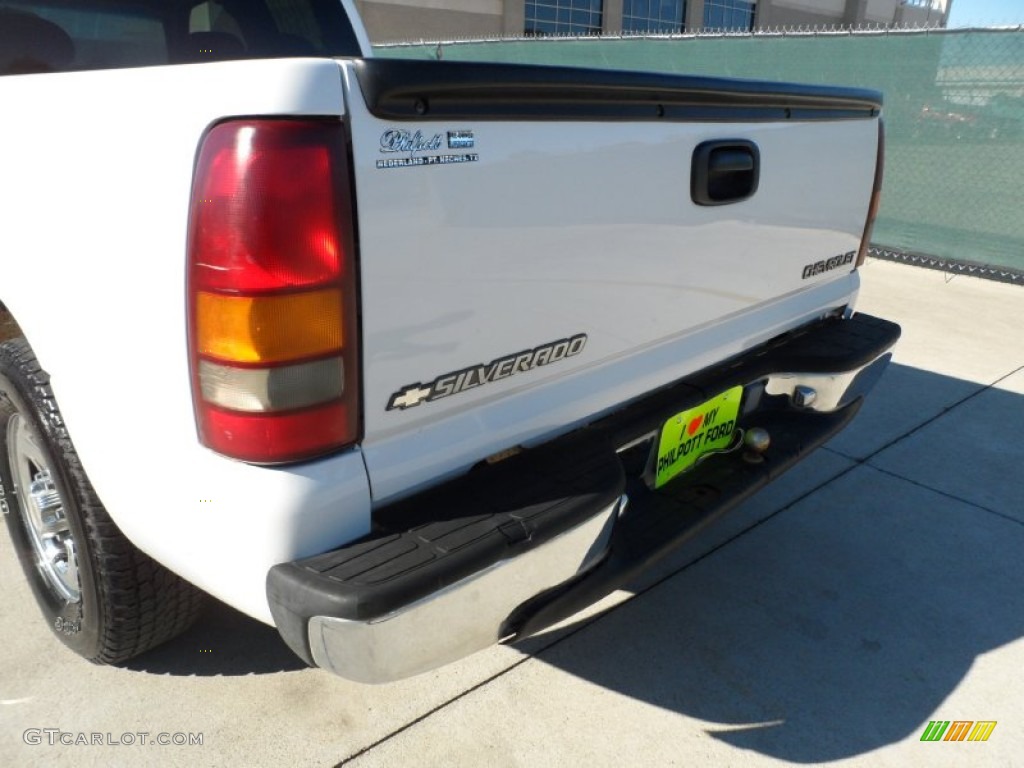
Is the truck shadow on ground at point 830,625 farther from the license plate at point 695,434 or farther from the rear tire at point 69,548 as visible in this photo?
the rear tire at point 69,548

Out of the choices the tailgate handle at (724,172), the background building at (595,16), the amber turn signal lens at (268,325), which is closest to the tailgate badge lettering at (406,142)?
the amber turn signal lens at (268,325)

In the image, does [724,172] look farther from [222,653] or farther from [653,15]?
[653,15]

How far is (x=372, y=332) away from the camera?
148 cm

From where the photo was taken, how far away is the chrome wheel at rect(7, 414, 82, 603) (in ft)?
7.44

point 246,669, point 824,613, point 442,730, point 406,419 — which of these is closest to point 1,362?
point 246,669

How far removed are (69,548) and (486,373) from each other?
142 centimetres

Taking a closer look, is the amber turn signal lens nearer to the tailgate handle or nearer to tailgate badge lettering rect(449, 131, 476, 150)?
tailgate badge lettering rect(449, 131, 476, 150)

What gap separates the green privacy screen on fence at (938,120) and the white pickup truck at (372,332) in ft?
17.6

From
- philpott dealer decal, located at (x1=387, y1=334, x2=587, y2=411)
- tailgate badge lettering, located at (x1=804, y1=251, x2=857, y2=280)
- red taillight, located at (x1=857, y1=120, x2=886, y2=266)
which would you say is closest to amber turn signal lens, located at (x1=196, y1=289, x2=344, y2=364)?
philpott dealer decal, located at (x1=387, y1=334, x2=587, y2=411)

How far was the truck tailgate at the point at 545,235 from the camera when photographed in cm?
146

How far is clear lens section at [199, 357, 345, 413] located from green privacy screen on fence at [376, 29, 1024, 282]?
6112 millimetres

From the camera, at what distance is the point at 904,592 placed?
106 inches

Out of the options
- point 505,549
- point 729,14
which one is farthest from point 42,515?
point 729,14

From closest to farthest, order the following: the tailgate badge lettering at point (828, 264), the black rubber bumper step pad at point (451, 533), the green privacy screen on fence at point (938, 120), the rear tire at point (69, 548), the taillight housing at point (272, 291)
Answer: the taillight housing at point (272, 291)
the black rubber bumper step pad at point (451, 533)
the rear tire at point (69, 548)
the tailgate badge lettering at point (828, 264)
the green privacy screen on fence at point (938, 120)
